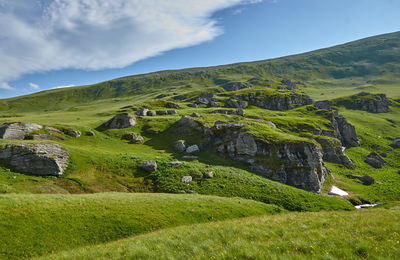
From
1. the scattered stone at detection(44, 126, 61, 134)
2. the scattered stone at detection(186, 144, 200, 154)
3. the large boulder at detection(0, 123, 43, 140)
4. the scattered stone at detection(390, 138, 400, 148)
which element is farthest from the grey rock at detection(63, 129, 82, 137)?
the scattered stone at detection(390, 138, 400, 148)

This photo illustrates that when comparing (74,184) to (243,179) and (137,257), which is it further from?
(243,179)

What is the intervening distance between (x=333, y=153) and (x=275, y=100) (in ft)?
254

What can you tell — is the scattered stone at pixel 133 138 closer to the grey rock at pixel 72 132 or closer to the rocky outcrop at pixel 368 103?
the grey rock at pixel 72 132

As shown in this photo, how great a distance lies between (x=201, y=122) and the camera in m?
64.3

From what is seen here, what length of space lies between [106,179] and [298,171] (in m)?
Result: 44.2

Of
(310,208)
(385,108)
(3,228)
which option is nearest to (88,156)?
(3,228)

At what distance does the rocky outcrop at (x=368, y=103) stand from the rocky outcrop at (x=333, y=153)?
112385 mm

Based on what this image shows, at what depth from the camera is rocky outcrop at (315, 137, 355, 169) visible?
6566 cm

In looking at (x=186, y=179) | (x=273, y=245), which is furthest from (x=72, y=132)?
(x=273, y=245)

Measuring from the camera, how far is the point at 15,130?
4378cm

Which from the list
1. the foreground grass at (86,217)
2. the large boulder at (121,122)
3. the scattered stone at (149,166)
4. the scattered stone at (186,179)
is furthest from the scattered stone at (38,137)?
the scattered stone at (186,179)

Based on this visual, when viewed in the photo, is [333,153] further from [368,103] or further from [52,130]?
[368,103]

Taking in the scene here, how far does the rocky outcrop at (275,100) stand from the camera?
13700cm

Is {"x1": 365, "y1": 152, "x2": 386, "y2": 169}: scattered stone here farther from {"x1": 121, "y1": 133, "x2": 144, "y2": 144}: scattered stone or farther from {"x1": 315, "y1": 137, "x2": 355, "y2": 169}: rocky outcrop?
{"x1": 121, "y1": 133, "x2": 144, "y2": 144}: scattered stone
